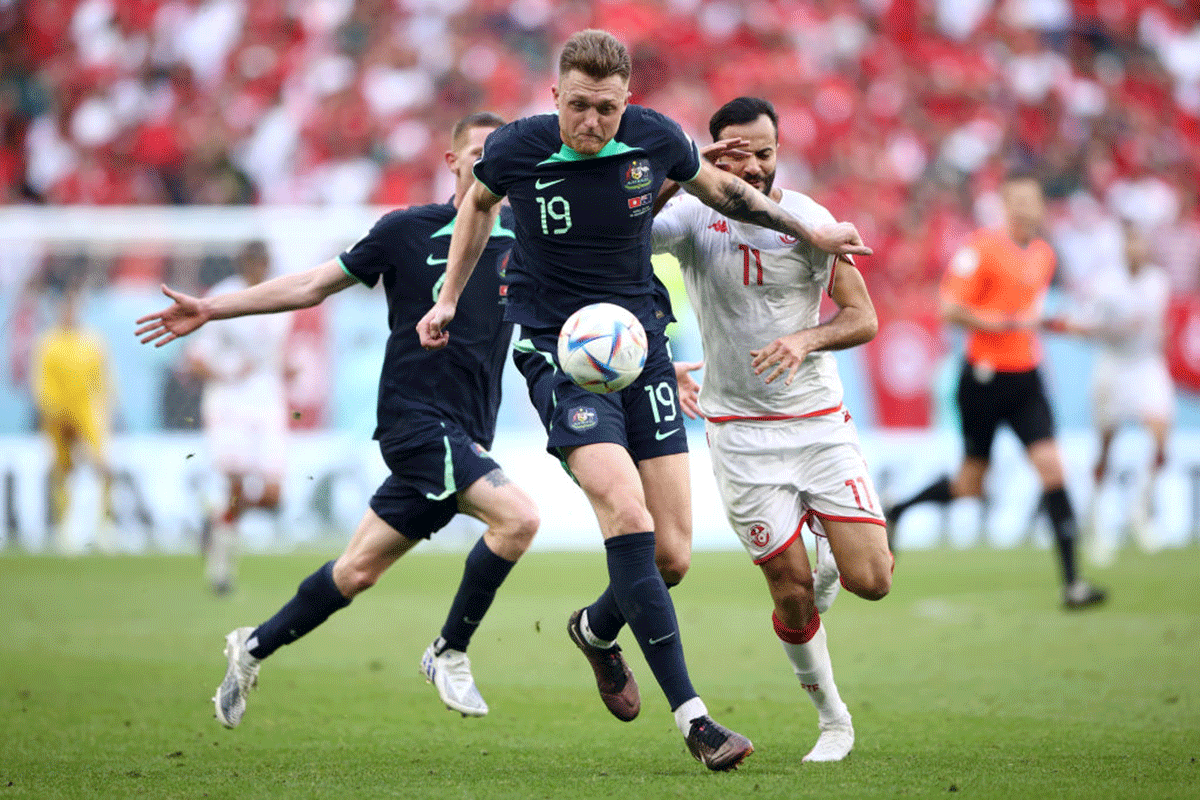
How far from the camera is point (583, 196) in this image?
4.82 m

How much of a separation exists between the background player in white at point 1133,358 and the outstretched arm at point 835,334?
8061 millimetres

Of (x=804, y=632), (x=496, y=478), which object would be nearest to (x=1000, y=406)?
(x=804, y=632)

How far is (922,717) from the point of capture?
586 centimetres

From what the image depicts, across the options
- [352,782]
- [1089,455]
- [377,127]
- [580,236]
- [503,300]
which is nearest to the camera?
[352,782]

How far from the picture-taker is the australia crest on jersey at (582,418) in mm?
4758

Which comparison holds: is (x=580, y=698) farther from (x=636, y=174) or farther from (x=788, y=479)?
(x=636, y=174)

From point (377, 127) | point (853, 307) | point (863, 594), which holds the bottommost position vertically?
point (863, 594)

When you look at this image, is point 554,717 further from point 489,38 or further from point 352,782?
point 489,38

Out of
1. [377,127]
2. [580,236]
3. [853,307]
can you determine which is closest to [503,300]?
[580,236]

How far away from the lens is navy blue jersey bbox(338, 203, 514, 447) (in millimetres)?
5754

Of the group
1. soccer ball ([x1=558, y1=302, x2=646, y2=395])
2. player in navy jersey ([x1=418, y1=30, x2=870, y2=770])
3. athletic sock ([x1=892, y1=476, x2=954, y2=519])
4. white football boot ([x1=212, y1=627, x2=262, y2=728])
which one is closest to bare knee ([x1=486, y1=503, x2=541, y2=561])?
player in navy jersey ([x1=418, y1=30, x2=870, y2=770])

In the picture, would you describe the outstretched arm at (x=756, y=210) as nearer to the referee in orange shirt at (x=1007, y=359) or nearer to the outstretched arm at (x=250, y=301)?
the outstretched arm at (x=250, y=301)

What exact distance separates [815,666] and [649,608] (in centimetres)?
87

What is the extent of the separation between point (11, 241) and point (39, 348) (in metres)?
1.19
